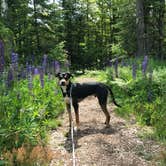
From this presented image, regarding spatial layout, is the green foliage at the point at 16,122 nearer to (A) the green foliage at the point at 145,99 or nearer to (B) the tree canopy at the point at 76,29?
(A) the green foliage at the point at 145,99

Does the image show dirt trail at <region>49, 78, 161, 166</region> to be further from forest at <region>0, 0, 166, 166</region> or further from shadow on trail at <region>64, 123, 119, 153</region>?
forest at <region>0, 0, 166, 166</region>

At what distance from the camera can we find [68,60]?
2595 cm

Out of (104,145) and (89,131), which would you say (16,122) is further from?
(89,131)

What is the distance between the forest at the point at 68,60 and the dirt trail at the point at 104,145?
0.26 meters

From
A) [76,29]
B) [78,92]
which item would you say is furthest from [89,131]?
[76,29]

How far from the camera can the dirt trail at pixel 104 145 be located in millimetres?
4391

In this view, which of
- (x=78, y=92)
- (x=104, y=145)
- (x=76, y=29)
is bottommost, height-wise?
(x=104, y=145)

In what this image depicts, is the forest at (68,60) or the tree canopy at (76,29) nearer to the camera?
the forest at (68,60)

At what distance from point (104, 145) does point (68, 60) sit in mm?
21256

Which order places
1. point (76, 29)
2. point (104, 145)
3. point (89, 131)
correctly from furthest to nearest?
point (76, 29), point (89, 131), point (104, 145)

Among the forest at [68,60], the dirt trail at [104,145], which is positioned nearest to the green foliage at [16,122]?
the forest at [68,60]

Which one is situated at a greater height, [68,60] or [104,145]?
[68,60]

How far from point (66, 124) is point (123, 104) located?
72.9 inches

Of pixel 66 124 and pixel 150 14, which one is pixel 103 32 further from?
pixel 66 124
